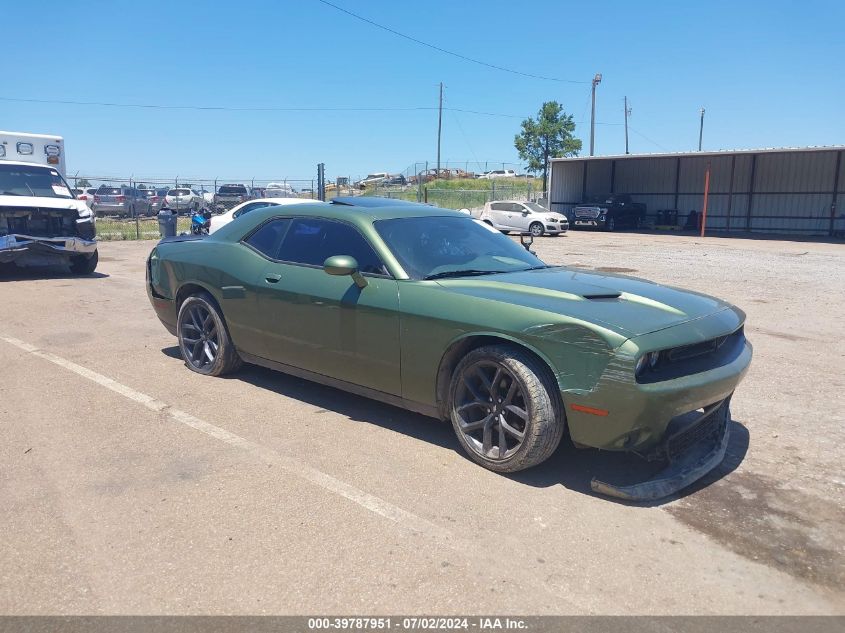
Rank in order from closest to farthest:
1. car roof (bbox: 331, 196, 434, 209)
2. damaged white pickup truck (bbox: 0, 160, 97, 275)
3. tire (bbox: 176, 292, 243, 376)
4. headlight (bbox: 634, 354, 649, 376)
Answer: headlight (bbox: 634, 354, 649, 376) → car roof (bbox: 331, 196, 434, 209) → tire (bbox: 176, 292, 243, 376) → damaged white pickup truck (bbox: 0, 160, 97, 275)

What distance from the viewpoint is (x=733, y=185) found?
34.4m

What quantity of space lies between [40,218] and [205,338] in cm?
750

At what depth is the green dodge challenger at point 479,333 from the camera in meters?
3.59

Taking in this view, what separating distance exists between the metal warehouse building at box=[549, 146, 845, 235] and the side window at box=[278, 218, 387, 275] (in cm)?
2761

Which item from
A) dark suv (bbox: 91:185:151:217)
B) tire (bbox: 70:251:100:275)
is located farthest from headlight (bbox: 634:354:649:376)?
dark suv (bbox: 91:185:151:217)

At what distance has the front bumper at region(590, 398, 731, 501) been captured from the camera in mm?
3648

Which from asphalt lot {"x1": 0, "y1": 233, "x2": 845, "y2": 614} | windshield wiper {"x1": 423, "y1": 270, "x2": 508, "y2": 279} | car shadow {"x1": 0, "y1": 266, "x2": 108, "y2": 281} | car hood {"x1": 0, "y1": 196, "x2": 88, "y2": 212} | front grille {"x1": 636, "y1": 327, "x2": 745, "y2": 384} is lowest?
asphalt lot {"x1": 0, "y1": 233, "x2": 845, "y2": 614}

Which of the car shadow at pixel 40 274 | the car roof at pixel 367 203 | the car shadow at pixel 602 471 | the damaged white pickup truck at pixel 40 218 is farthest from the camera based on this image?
the car shadow at pixel 40 274

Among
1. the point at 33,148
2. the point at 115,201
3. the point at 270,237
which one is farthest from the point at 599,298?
the point at 115,201

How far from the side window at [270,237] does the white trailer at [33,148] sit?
450 inches

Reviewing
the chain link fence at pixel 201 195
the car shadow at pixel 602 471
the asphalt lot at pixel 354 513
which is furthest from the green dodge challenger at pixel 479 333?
the chain link fence at pixel 201 195

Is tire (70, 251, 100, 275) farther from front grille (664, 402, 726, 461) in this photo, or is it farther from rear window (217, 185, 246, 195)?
rear window (217, 185, 246, 195)

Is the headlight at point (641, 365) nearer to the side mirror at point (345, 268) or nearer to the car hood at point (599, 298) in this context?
the car hood at point (599, 298)
